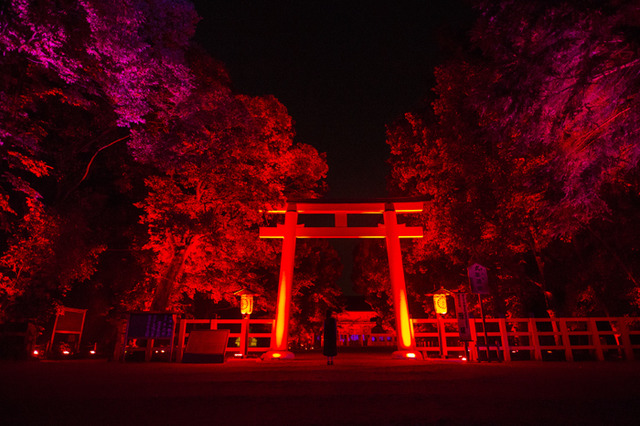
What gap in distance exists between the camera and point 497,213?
11469 mm

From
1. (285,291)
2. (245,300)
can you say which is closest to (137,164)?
(245,300)

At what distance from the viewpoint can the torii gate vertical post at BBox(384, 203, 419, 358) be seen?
1148 centimetres

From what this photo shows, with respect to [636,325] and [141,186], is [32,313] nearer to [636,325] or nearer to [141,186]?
[141,186]

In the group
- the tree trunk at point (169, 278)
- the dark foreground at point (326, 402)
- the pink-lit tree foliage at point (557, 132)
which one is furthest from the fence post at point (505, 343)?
the tree trunk at point (169, 278)

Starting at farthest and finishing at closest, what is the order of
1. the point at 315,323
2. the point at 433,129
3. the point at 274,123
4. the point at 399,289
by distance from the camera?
the point at 315,323 → the point at 433,129 → the point at 274,123 → the point at 399,289

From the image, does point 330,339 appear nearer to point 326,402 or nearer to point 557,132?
point 326,402

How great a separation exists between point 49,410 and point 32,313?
32.3 ft

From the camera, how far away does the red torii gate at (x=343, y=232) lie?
12.2 m

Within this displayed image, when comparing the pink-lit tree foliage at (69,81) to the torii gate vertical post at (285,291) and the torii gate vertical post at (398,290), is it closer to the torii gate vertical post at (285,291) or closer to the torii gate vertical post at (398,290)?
the torii gate vertical post at (285,291)

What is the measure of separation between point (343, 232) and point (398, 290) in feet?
8.92

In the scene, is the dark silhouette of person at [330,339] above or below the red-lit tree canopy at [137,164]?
below

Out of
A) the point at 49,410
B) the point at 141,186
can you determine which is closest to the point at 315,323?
the point at 141,186

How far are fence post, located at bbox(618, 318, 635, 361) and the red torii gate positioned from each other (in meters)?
5.79

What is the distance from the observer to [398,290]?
12.4 metres
